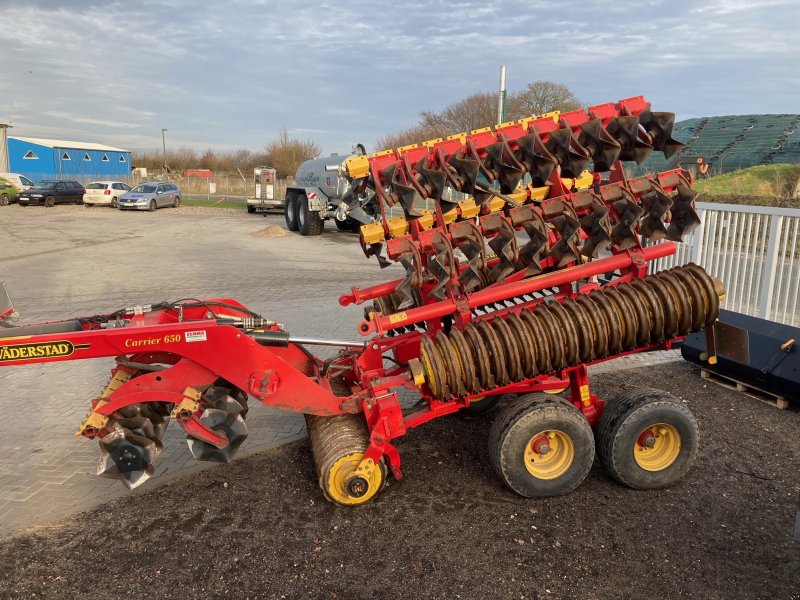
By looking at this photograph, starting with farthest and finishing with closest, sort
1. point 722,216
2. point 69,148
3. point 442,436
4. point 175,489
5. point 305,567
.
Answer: point 69,148 → point 722,216 → point 442,436 → point 175,489 → point 305,567

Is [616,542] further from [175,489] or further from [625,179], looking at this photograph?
[175,489]

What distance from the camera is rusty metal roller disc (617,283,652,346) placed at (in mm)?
4129

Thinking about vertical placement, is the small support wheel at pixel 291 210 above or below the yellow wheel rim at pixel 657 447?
above

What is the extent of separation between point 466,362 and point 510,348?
29cm

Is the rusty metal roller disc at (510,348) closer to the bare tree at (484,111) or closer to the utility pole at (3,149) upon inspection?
the bare tree at (484,111)

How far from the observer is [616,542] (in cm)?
376

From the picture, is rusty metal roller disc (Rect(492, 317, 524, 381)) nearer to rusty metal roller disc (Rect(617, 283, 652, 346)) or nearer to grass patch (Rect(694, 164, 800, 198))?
rusty metal roller disc (Rect(617, 283, 652, 346))

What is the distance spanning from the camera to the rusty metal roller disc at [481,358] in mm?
3973

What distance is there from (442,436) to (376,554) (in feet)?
5.57

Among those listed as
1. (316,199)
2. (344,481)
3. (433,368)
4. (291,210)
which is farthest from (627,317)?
(291,210)

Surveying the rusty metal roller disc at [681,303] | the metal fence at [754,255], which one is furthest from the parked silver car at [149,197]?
the rusty metal roller disc at [681,303]

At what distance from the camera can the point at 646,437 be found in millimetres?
4305

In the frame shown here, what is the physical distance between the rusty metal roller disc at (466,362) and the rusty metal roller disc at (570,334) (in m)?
0.61

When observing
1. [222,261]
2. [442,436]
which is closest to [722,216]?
[442,436]
